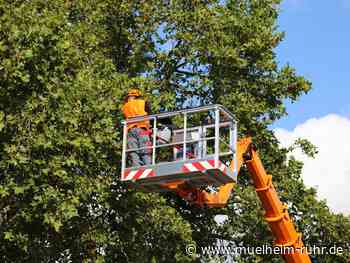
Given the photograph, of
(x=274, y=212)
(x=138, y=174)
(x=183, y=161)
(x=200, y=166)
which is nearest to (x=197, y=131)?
(x=183, y=161)

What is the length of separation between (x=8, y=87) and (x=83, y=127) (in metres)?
2.86

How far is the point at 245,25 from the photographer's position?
24.9 metres

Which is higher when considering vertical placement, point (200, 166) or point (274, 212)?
point (200, 166)

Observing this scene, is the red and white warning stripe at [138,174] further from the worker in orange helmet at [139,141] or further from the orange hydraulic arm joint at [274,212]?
the orange hydraulic arm joint at [274,212]

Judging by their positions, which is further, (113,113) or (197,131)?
(113,113)

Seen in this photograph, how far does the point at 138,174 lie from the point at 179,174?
0.94m

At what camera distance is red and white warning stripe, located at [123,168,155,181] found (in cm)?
1334

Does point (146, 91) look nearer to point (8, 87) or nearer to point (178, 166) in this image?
point (8, 87)

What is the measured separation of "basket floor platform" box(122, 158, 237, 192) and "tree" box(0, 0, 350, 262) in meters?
2.74

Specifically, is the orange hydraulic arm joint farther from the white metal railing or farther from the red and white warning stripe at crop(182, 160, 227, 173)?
the red and white warning stripe at crop(182, 160, 227, 173)

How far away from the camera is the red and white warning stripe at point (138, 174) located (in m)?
13.3

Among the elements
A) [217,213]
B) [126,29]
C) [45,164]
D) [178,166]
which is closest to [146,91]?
[126,29]

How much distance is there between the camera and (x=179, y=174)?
13109mm

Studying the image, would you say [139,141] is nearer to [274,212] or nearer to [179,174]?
[179,174]
